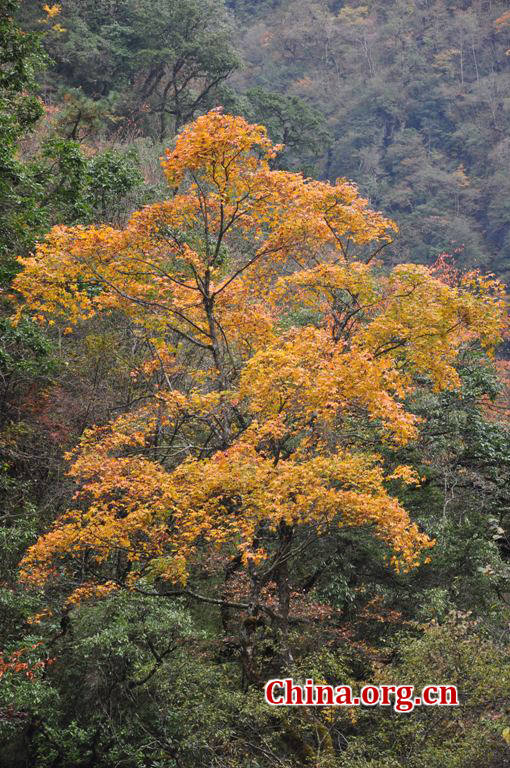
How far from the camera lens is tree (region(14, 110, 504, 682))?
7.48m

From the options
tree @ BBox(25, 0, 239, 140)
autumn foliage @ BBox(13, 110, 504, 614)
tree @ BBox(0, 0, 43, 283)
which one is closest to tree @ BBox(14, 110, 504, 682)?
autumn foliage @ BBox(13, 110, 504, 614)

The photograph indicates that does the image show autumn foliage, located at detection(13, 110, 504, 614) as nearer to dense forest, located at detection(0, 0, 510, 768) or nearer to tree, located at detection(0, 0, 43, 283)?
dense forest, located at detection(0, 0, 510, 768)

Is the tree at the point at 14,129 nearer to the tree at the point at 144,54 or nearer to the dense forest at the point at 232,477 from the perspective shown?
the dense forest at the point at 232,477

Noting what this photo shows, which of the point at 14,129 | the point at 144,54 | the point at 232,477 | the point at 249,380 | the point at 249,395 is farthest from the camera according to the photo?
the point at 144,54

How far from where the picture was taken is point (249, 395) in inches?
355

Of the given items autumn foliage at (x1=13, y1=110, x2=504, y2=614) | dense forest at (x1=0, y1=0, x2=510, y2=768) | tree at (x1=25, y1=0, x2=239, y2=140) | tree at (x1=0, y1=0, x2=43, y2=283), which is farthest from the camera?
tree at (x1=25, y1=0, x2=239, y2=140)

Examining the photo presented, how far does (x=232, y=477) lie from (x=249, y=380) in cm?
172

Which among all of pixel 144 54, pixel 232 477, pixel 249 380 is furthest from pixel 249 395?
pixel 144 54

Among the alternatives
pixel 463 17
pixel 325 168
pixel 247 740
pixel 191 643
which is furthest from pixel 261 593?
pixel 463 17

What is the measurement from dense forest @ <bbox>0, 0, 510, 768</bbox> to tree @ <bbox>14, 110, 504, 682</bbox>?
0.17ft

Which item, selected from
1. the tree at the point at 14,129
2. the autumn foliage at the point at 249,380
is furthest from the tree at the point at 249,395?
the tree at the point at 14,129

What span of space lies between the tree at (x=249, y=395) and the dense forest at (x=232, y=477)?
53 mm

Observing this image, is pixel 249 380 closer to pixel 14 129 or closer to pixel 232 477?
pixel 232 477

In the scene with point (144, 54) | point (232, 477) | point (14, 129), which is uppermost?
point (144, 54)
